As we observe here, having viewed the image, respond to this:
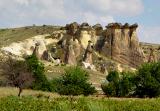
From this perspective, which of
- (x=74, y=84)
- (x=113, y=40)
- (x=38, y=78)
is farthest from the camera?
(x=113, y=40)

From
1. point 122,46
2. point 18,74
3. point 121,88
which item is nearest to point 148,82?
point 121,88

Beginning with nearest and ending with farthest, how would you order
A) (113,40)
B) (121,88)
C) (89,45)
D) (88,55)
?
(121,88)
(88,55)
(89,45)
(113,40)

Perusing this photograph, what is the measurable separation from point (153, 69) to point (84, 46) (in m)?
60.5

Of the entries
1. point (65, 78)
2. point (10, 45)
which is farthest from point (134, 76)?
point (10, 45)

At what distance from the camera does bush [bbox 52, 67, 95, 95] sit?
2494 inches

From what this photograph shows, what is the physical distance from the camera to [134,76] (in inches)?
2685

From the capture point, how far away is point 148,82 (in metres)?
64.2

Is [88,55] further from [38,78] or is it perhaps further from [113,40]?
[38,78]

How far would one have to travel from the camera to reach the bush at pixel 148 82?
64125 millimetres

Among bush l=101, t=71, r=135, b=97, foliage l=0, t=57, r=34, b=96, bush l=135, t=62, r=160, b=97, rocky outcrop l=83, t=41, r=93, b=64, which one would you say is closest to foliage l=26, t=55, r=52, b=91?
foliage l=0, t=57, r=34, b=96

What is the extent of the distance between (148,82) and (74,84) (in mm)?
9409

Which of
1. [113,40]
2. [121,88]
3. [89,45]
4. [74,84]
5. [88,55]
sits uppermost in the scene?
[113,40]

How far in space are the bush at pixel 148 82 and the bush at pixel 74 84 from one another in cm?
607

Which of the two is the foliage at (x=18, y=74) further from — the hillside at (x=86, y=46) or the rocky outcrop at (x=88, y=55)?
the rocky outcrop at (x=88, y=55)
